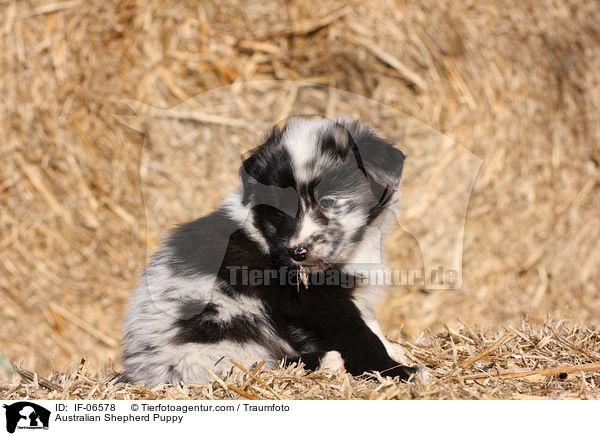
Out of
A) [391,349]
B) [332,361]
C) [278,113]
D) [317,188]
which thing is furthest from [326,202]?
[278,113]

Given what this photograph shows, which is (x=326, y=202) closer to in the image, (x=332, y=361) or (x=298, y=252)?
(x=298, y=252)

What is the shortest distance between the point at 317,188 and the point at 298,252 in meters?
0.28

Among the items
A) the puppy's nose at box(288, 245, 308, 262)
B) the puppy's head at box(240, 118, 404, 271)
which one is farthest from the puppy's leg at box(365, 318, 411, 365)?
the puppy's nose at box(288, 245, 308, 262)

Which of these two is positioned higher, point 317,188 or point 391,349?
point 317,188

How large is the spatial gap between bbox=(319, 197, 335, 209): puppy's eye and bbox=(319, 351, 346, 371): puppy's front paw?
63cm

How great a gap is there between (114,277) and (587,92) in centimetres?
429
